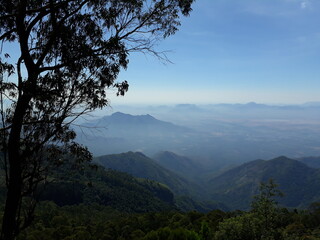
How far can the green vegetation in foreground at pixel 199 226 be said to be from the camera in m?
20.3

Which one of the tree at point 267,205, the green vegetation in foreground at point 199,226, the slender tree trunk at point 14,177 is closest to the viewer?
the slender tree trunk at point 14,177

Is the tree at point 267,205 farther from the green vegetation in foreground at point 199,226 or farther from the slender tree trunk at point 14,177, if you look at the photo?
the slender tree trunk at point 14,177

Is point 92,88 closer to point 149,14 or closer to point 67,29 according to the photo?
point 67,29

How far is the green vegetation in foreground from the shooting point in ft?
66.5

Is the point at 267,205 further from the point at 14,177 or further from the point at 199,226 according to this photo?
the point at 199,226

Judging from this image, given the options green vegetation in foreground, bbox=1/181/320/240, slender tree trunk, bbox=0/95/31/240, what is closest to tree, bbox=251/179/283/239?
green vegetation in foreground, bbox=1/181/320/240

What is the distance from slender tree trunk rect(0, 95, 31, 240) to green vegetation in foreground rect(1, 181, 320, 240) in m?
16.3

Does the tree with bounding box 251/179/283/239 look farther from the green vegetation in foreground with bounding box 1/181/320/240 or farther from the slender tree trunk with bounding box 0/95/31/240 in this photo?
the slender tree trunk with bounding box 0/95/31/240

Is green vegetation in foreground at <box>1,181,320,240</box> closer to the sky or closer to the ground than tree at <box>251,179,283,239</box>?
closer to the ground

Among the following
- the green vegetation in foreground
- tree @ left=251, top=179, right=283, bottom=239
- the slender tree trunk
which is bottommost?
the green vegetation in foreground

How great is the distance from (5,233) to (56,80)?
6.98 meters

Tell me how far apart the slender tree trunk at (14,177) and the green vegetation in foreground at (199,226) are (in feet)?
53.5

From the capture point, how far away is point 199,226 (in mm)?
69000

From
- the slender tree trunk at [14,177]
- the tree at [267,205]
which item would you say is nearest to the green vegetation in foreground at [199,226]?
the tree at [267,205]
